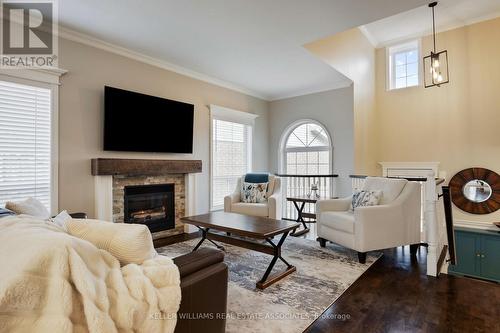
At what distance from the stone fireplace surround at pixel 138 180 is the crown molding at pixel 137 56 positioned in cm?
147

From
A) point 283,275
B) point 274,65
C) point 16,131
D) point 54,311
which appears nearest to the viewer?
point 54,311

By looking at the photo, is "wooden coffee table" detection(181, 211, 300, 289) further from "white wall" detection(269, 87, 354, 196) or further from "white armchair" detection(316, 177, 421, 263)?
"white wall" detection(269, 87, 354, 196)

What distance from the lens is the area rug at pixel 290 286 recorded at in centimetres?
197

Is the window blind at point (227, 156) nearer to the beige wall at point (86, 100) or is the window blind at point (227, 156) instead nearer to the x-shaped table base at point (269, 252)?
the beige wall at point (86, 100)

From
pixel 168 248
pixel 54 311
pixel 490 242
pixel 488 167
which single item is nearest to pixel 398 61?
pixel 488 167

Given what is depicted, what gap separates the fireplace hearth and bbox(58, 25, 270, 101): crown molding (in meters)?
1.85

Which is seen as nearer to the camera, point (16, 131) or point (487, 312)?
point (487, 312)

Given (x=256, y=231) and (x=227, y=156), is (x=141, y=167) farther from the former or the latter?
(x=256, y=231)

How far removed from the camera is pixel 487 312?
205cm

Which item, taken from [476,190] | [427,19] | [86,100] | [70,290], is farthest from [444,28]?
[70,290]

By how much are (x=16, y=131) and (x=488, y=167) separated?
7.00m

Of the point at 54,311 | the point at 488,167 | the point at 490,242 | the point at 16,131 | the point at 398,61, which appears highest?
the point at 398,61

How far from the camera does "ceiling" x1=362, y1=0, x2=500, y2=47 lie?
4.46 metres

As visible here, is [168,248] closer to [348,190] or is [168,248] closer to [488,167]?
[348,190]
